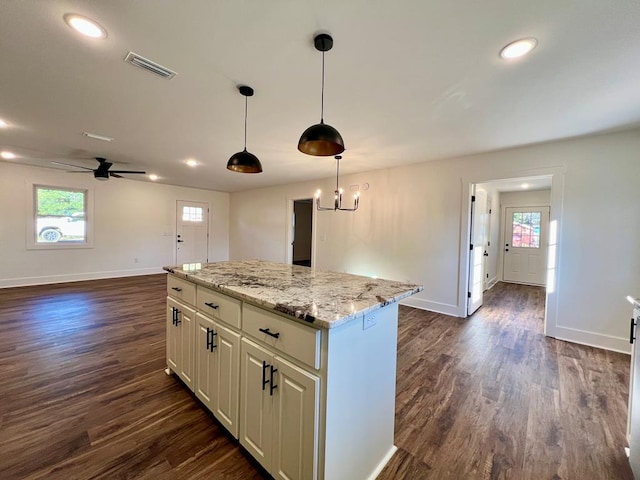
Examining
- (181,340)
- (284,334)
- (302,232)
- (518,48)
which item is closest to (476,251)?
(518,48)

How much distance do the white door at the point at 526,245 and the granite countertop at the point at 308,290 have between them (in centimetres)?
685

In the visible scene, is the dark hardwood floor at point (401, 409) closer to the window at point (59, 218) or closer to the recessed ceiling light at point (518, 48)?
the recessed ceiling light at point (518, 48)

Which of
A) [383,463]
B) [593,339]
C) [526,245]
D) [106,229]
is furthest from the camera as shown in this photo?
[526,245]

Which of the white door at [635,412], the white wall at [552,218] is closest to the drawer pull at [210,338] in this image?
the white door at [635,412]

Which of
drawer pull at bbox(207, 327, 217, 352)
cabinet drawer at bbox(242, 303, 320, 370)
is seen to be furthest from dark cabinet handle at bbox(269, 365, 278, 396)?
drawer pull at bbox(207, 327, 217, 352)

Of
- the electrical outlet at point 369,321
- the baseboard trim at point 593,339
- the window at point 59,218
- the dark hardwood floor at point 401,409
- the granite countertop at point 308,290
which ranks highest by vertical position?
the window at point 59,218

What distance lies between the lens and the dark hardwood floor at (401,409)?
4.93 ft

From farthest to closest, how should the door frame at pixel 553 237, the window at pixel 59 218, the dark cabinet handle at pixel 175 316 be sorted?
the window at pixel 59 218
the door frame at pixel 553 237
the dark cabinet handle at pixel 175 316

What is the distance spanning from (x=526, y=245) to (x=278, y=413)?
25.6ft

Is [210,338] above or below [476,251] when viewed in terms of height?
below

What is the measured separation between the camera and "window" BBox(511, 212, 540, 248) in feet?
21.7

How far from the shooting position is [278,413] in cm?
129

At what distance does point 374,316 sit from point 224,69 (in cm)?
204

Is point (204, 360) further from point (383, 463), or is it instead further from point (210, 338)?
point (383, 463)
